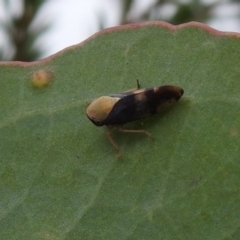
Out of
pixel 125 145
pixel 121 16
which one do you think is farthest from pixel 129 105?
pixel 121 16

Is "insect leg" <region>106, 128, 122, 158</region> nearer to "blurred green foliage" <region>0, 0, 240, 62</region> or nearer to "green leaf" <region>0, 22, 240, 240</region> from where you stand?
"green leaf" <region>0, 22, 240, 240</region>

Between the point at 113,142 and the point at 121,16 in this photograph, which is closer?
the point at 113,142

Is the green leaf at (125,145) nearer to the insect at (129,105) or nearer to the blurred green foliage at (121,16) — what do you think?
the insect at (129,105)

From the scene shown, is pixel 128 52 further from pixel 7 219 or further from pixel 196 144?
pixel 7 219

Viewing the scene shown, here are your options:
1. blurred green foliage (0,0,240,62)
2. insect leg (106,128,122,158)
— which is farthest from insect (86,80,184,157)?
blurred green foliage (0,0,240,62)

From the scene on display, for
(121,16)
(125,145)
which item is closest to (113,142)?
(125,145)

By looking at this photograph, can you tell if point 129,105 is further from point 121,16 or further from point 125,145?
point 121,16
